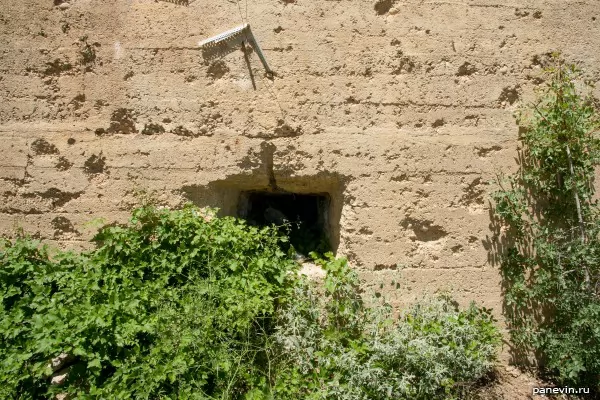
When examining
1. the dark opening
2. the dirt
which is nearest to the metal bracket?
the dirt

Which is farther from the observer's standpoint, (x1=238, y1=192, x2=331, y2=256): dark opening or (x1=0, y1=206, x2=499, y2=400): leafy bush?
(x1=238, y1=192, x2=331, y2=256): dark opening

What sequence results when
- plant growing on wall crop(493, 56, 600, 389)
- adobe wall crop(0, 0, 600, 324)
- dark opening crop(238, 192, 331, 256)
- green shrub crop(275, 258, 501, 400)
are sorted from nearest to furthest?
green shrub crop(275, 258, 501, 400) < plant growing on wall crop(493, 56, 600, 389) < adobe wall crop(0, 0, 600, 324) < dark opening crop(238, 192, 331, 256)

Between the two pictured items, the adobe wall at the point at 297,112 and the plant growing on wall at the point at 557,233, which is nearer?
the plant growing on wall at the point at 557,233

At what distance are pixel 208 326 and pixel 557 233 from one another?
99.8 inches

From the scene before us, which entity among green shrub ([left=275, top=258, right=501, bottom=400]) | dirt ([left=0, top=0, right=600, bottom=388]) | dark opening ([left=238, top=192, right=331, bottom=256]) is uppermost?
dirt ([left=0, top=0, right=600, bottom=388])

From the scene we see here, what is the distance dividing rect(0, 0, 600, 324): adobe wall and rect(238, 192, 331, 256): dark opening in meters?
0.39

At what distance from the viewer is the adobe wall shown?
3061mm

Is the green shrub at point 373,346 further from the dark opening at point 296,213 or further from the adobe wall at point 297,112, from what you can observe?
the dark opening at point 296,213

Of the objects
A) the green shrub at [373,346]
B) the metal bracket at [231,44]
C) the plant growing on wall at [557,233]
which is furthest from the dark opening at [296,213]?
the plant growing on wall at [557,233]

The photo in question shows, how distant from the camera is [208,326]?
104 inches

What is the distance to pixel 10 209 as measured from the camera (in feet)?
10.1

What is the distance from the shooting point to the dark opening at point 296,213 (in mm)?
3540

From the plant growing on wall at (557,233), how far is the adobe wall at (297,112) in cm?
16

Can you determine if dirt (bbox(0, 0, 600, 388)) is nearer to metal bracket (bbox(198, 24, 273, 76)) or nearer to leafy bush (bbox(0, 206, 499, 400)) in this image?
metal bracket (bbox(198, 24, 273, 76))
